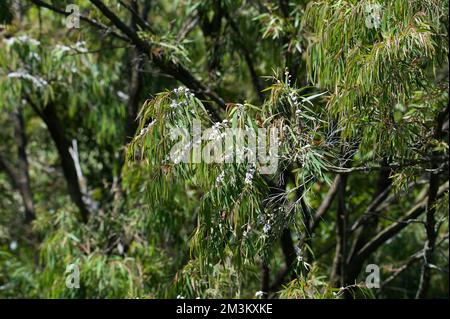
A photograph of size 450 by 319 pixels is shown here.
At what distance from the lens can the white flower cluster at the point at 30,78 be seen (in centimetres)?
628

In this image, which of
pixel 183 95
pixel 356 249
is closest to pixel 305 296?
pixel 183 95

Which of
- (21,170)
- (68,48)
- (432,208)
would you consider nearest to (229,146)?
(432,208)

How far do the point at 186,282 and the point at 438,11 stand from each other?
6.72 ft

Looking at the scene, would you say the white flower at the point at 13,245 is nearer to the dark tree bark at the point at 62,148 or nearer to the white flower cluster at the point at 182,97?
the dark tree bark at the point at 62,148

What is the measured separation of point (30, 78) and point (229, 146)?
3430mm

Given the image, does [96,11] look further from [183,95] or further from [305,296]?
[305,296]

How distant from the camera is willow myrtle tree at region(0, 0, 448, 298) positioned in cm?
343

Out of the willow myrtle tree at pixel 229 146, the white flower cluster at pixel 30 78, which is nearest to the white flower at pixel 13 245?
the willow myrtle tree at pixel 229 146

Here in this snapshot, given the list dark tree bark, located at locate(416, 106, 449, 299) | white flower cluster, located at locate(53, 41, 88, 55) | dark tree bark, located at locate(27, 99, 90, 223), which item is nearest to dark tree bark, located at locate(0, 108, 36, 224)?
dark tree bark, located at locate(27, 99, 90, 223)

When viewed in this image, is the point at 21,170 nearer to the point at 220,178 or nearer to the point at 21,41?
the point at 21,41

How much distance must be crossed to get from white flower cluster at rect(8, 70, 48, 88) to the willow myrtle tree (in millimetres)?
31

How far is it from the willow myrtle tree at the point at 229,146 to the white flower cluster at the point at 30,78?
0.03 metres

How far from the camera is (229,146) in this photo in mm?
3293

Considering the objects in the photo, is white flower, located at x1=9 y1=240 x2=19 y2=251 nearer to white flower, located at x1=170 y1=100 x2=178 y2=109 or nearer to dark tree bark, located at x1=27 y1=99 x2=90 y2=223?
dark tree bark, located at x1=27 y1=99 x2=90 y2=223
